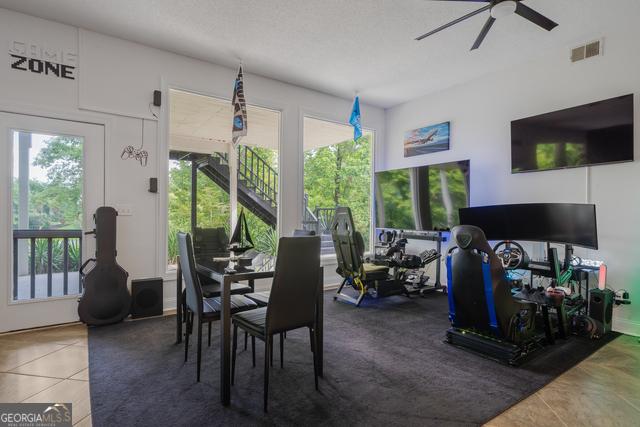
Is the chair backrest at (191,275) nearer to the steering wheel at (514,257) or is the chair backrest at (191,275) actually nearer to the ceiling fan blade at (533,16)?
the steering wheel at (514,257)

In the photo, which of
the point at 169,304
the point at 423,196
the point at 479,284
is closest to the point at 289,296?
the point at 479,284

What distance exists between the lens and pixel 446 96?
5270mm

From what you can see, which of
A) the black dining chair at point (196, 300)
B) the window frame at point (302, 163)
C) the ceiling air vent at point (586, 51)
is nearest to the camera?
the black dining chair at point (196, 300)

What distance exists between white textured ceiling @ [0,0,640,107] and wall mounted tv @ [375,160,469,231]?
1.36 m

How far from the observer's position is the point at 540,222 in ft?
12.3

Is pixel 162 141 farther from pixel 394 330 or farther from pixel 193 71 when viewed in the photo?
pixel 394 330

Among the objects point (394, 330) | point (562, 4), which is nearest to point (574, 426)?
point (394, 330)

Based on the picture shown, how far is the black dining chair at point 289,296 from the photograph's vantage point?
202cm

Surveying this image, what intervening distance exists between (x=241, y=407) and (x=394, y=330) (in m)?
1.86

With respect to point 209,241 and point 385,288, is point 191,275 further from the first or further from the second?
→ point 385,288

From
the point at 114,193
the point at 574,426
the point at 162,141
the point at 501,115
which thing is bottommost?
the point at 574,426

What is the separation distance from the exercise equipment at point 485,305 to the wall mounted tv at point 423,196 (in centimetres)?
209

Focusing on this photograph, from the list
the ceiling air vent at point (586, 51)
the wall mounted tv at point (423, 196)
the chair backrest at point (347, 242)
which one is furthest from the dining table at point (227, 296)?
the ceiling air vent at point (586, 51)

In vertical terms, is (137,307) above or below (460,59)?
below
